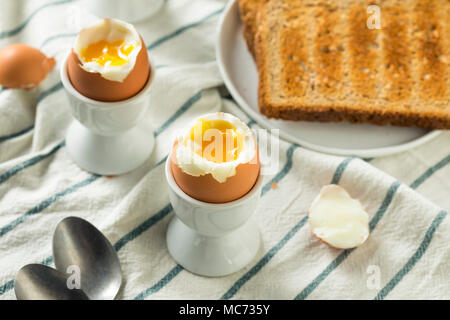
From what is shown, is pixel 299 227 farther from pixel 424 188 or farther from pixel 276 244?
pixel 424 188

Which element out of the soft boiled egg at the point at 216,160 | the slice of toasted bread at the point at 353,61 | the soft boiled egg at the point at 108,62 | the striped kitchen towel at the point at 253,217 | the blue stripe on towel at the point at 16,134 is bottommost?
the striped kitchen towel at the point at 253,217

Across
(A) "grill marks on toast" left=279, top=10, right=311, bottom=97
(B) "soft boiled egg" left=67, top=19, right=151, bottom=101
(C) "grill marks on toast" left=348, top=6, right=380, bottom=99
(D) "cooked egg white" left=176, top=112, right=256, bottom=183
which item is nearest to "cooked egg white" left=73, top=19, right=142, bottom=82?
(B) "soft boiled egg" left=67, top=19, right=151, bottom=101

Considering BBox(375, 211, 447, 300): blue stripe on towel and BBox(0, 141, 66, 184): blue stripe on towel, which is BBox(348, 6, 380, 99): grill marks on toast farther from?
BBox(0, 141, 66, 184): blue stripe on towel

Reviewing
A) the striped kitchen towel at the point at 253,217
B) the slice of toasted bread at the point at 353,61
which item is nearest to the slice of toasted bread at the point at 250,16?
the slice of toasted bread at the point at 353,61

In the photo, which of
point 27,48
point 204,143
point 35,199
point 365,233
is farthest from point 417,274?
point 27,48

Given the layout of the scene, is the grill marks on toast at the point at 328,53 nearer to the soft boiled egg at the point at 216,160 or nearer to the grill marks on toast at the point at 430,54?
the grill marks on toast at the point at 430,54
